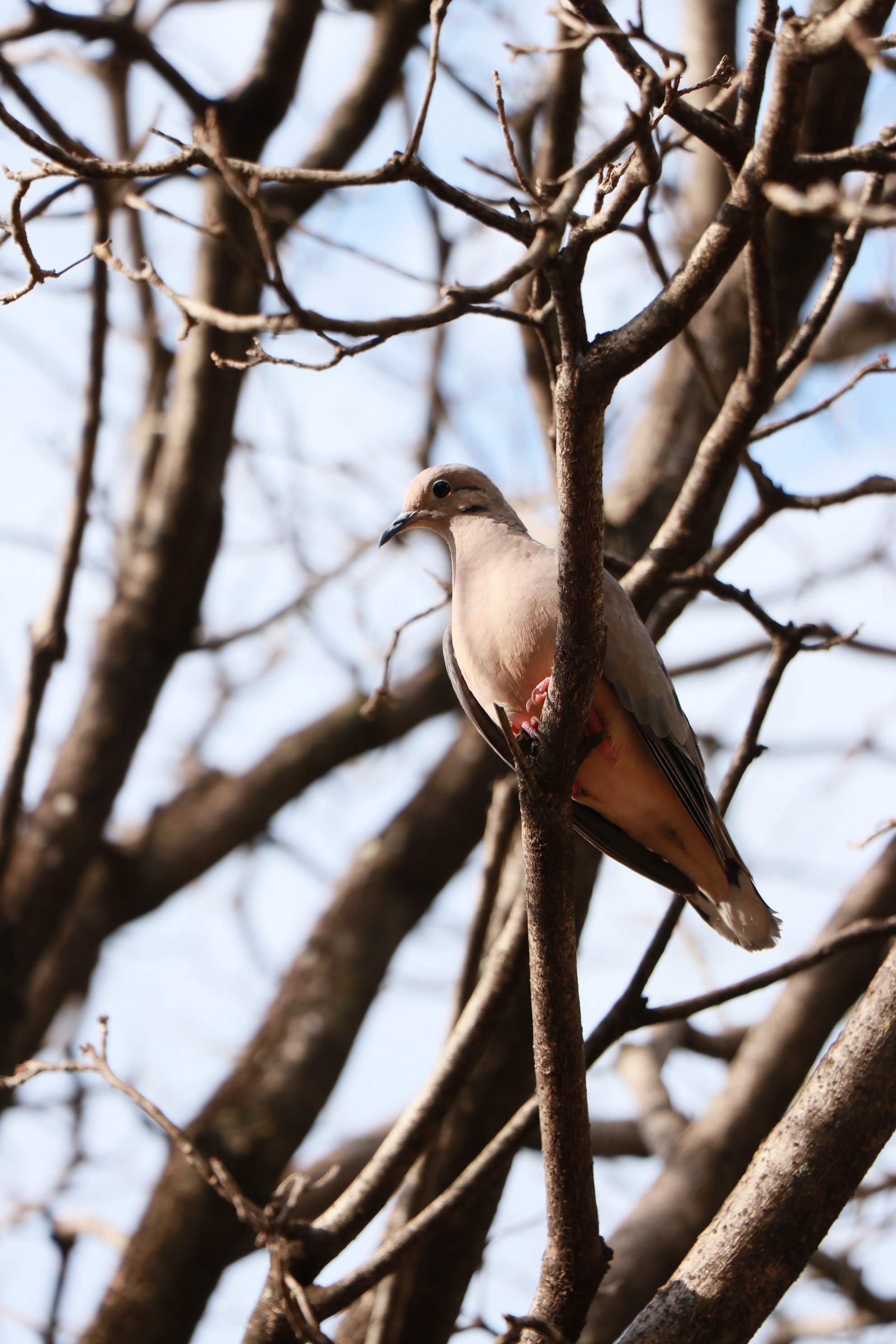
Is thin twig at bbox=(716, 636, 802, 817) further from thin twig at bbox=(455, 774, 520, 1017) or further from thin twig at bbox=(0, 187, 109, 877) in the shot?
thin twig at bbox=(0, 187, 109, 877)

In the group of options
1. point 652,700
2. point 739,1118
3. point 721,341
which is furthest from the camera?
point 721,341

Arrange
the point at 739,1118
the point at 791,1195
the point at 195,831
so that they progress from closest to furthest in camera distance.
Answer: the point at 791,1195 → the point at 739,1118 → the point at 195,831

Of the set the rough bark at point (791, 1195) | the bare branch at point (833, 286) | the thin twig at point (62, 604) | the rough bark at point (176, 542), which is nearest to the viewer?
the rough bark at point (791, 1195)

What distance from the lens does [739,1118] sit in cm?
436

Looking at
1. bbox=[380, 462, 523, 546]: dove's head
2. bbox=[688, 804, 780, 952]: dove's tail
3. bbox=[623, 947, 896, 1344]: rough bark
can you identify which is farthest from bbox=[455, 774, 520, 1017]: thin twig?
bbox=[623, 947, 896, 1344]: rough bark

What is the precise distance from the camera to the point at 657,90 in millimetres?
2107

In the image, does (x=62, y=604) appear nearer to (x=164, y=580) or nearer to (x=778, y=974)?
(x=164, y=580)

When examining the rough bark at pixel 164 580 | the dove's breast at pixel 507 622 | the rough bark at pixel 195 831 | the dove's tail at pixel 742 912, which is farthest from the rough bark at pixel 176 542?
the dove's tail at pixel 742 912

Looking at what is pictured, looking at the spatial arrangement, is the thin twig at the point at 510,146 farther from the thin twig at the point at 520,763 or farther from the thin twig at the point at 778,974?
the thin twig at the point at 778,974

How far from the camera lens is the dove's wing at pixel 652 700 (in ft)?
10.3

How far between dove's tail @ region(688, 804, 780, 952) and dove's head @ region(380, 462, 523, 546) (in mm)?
1209

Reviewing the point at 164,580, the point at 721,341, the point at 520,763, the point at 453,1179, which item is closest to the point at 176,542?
the point at 164,580

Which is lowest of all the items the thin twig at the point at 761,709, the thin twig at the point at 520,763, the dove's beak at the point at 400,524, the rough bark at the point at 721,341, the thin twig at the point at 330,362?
the thin twig at the point at 520,763

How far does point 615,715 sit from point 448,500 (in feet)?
3.32
